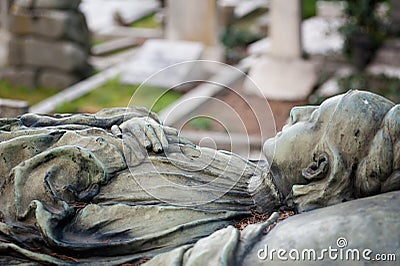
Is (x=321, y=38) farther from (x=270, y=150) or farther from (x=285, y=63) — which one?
(x=270, y=150)

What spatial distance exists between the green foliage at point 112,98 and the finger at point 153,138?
4.86 meters

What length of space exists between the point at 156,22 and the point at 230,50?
409cm

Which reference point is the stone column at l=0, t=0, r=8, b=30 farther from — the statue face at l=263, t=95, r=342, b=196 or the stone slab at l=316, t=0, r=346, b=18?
the statue face at l=263, t=95, r=342, b=196

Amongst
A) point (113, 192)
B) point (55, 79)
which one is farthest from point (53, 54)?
point (113, 192)

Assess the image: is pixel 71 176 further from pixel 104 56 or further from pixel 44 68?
pixel 104 56

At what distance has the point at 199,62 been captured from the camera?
9.53 m

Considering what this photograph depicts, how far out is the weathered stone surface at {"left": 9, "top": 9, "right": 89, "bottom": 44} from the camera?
9.88 m

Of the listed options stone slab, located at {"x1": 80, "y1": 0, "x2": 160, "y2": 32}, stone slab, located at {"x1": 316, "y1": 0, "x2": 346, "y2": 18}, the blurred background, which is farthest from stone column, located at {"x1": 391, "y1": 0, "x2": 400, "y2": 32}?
stone slab, located at {"x1": 80, "y1": 0, "x2": 160, "y2": 32}

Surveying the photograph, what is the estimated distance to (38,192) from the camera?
2.66 metres

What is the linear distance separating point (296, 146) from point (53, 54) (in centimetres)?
788

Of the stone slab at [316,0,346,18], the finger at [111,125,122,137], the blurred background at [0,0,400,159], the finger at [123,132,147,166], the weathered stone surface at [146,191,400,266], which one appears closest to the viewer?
the weathered stone surface at [146,191,400,266]

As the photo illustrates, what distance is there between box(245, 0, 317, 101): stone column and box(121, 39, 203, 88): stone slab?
2.79 ft

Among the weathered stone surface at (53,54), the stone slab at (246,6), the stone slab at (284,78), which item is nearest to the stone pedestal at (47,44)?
the weathered stone surface at (53,54)

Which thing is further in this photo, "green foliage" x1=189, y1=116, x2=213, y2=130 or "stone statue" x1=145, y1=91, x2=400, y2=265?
"green foliage" x1=189, y1=116, x2=213, y2=130
